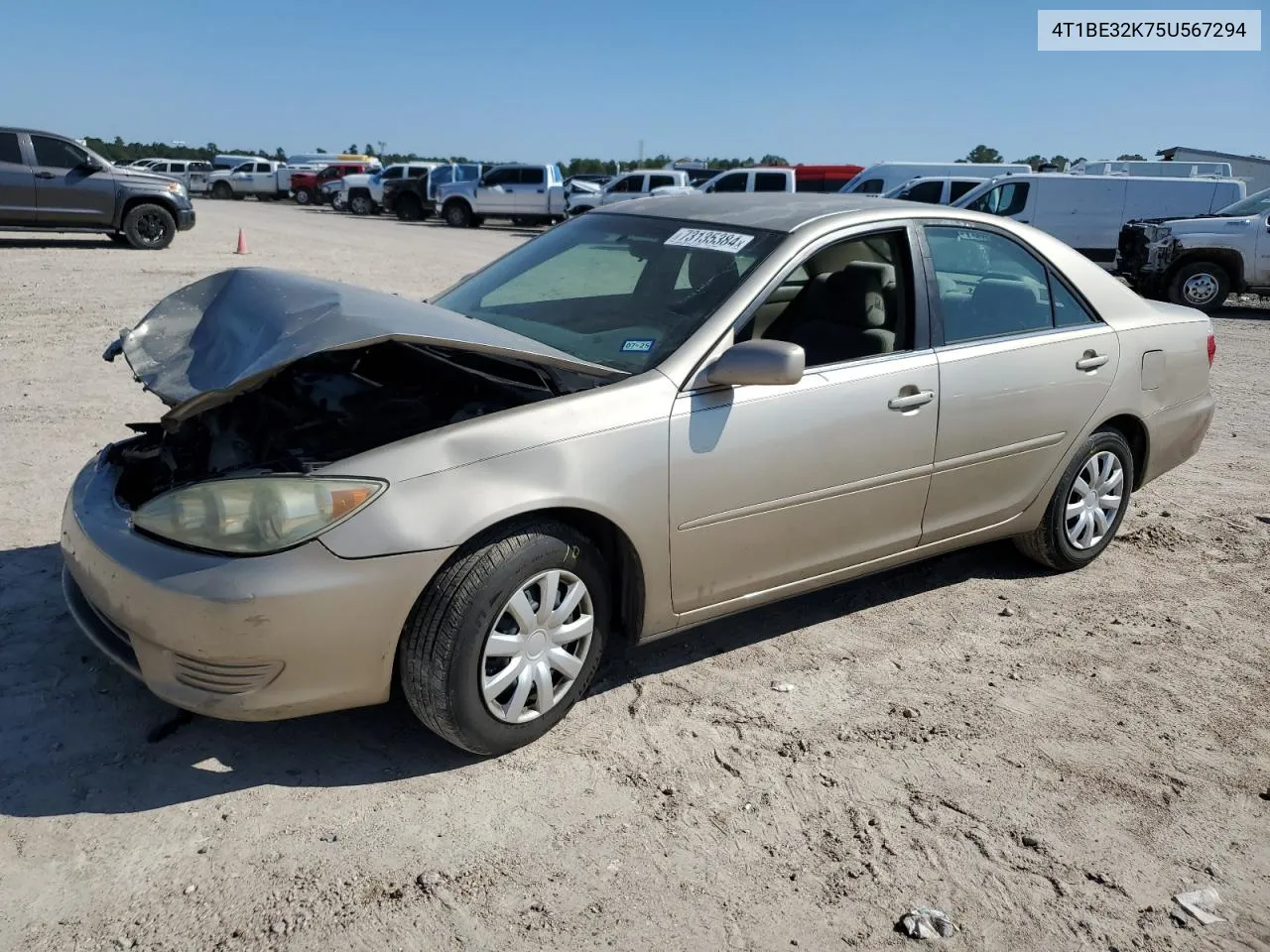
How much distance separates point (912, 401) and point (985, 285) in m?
0.82

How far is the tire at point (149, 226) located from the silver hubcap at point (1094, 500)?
1581 centimetres

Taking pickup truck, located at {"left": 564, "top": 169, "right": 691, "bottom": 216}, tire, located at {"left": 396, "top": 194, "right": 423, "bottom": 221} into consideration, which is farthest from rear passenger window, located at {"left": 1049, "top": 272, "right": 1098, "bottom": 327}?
tire, located at {"left": 396, "top": 194, "right": 423, "bottom": 221}

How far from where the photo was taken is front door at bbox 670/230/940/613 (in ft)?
11.4

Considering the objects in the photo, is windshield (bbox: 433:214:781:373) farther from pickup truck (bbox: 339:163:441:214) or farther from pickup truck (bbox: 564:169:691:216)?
pickup truck (bbox: 339:163:441:214)

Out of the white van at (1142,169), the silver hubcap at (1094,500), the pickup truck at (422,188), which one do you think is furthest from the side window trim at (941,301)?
the pickup truck at (422,188)

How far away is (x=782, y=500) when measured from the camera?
3.65 metres

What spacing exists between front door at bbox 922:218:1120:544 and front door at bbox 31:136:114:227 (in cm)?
1546

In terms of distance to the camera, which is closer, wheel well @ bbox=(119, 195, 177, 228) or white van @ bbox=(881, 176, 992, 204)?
wheel well @ bbox=(119, 195, 177, 228)

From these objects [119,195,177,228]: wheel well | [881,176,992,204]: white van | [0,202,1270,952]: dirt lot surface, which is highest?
[881,176,992,204]: white van

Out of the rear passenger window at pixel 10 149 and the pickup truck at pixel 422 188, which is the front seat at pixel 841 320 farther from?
the pickup truck at pixel 422 188

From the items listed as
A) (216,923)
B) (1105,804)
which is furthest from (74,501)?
(1105,804)

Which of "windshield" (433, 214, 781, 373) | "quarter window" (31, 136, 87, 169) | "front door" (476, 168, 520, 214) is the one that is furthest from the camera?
"front door" (476, 168, 520, 214)

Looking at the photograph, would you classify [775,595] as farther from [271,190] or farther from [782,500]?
[271,190]

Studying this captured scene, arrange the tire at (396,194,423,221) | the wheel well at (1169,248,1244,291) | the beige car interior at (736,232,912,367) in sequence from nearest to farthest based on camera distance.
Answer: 1. the beige car interior at (736,232,912,367)
2. the wheel well at (1169,248,1244,291)
3. the tire at (396,194,423,221)
